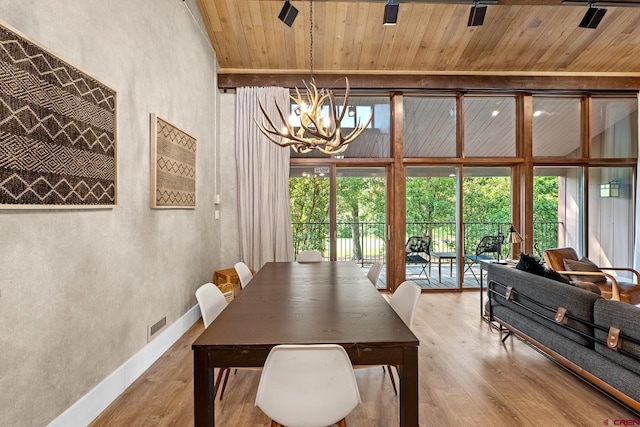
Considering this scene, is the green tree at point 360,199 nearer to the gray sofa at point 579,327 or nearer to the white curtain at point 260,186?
the white curtain at point 260,186

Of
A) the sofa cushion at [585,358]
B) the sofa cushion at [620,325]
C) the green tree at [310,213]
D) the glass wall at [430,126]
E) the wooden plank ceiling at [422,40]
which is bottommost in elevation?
the sofa cushion at [585,358]

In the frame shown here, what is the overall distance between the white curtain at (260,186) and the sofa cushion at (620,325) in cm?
336

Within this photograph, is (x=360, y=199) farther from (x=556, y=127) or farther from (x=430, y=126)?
(x=556, y=127)

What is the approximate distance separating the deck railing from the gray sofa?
1.93m

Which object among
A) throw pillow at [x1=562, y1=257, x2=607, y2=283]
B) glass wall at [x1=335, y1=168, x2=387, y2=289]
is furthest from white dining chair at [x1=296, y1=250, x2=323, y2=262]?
throw pillow at [x1=562, y1=257, x2=607, y2=283]

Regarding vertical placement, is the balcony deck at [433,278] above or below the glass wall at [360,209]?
below

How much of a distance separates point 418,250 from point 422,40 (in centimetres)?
302

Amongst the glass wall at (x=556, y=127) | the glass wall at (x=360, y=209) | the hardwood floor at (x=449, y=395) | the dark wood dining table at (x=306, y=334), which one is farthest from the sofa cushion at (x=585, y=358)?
the glass wall at (x=556, y=127)

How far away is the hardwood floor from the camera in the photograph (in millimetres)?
1890

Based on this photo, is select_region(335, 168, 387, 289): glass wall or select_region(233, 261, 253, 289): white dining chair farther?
select_region(335, 168, 387, 289): glass wall

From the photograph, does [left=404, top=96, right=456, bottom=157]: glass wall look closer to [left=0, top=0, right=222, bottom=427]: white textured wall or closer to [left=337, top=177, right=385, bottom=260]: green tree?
[left=337, top=177, right=385, bottom=260]: green tree

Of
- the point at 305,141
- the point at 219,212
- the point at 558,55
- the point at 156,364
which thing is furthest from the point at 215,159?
the point at 558,55

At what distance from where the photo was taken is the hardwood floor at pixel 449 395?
6.20 ft

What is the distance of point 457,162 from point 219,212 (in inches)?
145
